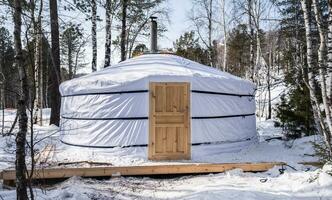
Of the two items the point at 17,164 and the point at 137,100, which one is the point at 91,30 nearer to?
the point at 137,100

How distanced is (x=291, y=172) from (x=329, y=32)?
212 cm

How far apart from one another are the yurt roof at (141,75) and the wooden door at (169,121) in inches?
8.4

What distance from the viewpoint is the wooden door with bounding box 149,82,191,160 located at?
6293 mm

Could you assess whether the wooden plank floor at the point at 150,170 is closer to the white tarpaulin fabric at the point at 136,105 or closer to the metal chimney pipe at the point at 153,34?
the white tarpaulin fabric at the point at 136,105

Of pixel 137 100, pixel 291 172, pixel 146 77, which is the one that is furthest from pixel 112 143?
pixel 291 172

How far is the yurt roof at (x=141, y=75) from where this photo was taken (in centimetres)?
627

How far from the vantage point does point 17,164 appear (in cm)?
302

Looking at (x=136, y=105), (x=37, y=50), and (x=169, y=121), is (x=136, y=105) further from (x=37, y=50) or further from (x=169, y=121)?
(x=37, y=50)

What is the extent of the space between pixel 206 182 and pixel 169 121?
1594 millimetres

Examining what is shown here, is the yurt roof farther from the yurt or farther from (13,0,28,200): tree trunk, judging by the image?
(13,0,28,200): tree trunk

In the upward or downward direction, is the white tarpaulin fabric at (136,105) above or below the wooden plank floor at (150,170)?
above

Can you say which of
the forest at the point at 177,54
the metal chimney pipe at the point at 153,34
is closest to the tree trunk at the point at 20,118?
the forest at the point at 177,54

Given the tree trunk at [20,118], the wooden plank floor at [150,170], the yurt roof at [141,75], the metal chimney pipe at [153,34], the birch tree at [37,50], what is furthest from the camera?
the metal chimney pipe at [153,34]

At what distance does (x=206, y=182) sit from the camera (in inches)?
→ 196
